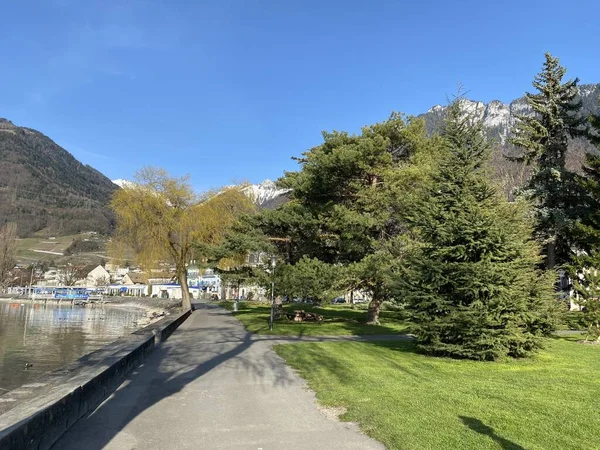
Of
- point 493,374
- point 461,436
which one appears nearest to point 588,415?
point 461,436

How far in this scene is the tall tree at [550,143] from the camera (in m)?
30.7

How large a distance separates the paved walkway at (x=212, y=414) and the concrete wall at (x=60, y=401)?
17 cm

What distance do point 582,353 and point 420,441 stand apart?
12.0 metres

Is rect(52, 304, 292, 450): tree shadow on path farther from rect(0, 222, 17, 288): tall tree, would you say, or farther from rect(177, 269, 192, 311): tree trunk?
rect(0, 222, 17, 288): tall tree

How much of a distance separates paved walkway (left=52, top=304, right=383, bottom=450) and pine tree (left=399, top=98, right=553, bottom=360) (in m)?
4.76

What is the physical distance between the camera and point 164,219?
3375 centimetres

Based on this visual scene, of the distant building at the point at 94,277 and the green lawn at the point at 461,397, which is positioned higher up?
the distant building at the point at 94,277

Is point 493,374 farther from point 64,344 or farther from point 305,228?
point 64,344

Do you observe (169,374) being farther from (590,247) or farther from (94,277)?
(94,277)

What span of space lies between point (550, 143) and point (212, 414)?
31.9 meters

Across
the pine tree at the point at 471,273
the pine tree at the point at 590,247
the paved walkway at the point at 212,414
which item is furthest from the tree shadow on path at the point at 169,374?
the pine tree at the point at 590,247

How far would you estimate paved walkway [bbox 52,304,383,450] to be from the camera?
17.6 ft

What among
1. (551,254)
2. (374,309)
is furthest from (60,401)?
(551,254)

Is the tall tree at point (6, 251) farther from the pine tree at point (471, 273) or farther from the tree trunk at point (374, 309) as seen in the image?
the pine tree at point (471, 273)
